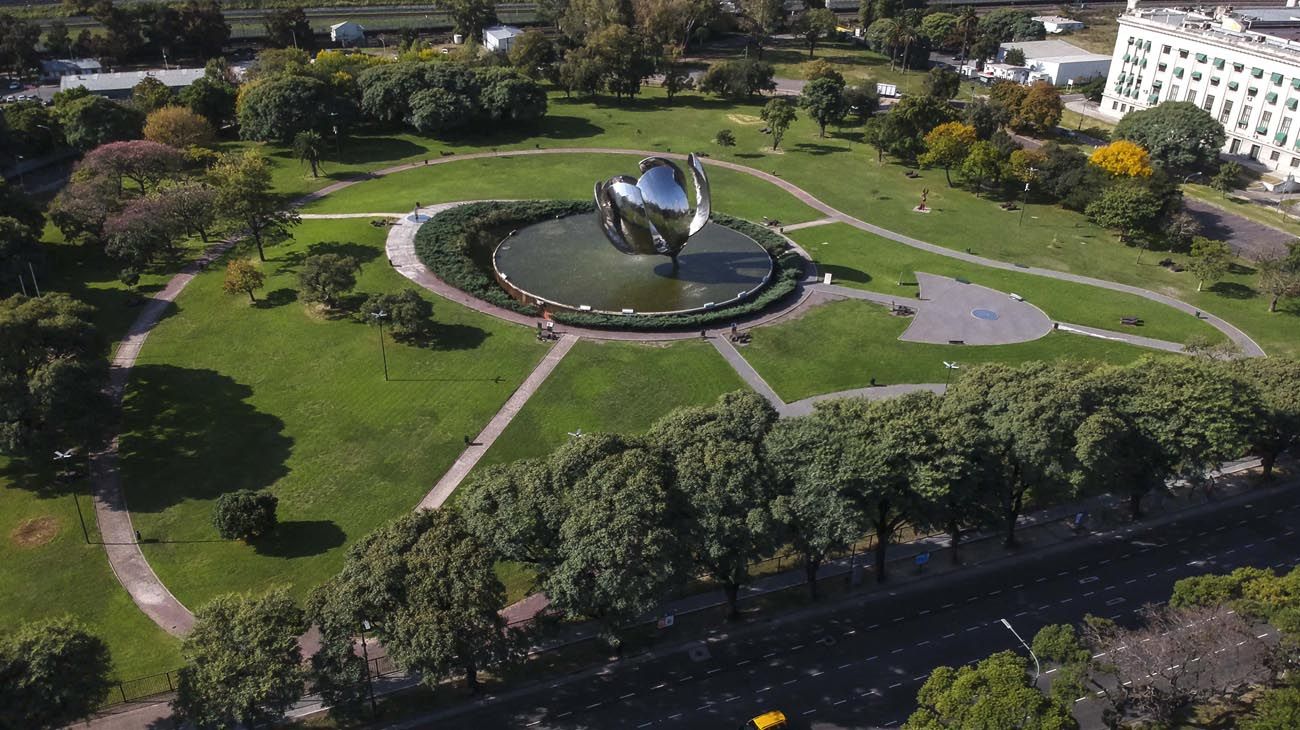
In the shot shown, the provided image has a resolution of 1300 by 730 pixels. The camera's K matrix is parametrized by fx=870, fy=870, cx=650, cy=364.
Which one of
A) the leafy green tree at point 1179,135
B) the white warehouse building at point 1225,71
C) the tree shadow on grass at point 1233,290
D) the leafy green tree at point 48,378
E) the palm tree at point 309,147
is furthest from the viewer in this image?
the white warehouse building at point 1225,71

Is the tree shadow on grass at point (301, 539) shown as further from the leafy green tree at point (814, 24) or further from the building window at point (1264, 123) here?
the leafy green tree at point (814, 24)

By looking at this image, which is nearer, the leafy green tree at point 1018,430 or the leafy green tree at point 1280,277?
the leafy green tree at point 1018,430

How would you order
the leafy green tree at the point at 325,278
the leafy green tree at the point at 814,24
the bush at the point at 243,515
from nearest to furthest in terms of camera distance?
1. the bush at the point at 243,515
2. the leafy green tree at the point at 325,278
3. the leafy green tree at the point at 814,24

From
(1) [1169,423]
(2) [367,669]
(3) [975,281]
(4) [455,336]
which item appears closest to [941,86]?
(3) [975,281]

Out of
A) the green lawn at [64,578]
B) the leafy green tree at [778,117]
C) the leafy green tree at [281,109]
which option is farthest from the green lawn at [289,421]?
the leafy green tree at [778,117]

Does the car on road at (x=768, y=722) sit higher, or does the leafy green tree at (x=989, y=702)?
the leafy green tree at (x=989, y=702)

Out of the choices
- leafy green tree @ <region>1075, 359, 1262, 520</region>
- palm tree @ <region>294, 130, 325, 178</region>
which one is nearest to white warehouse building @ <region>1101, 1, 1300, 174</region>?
leafy green tree @ <region>1075, 359, 1262, 520</region>
